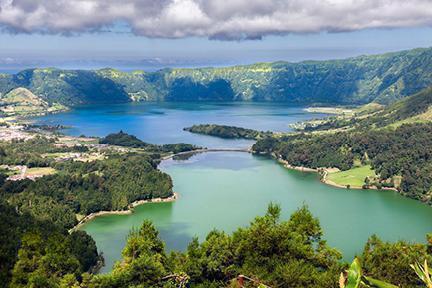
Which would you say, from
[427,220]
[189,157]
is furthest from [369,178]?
[189,157]

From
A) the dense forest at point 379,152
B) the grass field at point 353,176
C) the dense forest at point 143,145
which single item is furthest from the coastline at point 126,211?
the dense forest at point 143,145

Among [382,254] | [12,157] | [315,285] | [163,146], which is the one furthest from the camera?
[163,146]

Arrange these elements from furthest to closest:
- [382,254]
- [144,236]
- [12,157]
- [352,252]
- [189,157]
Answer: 1. [189,157]
2. [12,157]
3. [352,252]
4. [144,236]
5. [382,254]

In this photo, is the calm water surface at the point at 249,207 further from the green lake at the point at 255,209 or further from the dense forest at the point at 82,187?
the dense forest at the point at 82,187

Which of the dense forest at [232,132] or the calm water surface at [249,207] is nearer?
the calm water surface at [249,207]

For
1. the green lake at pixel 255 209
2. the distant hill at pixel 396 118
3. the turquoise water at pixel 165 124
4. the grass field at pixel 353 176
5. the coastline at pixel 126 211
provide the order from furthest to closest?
the turquoise water at pixel 165 124 < the distant hill at pixel 396 118 < the grass field at pixel 353 176 < the coastline at pixel 126 211 < the green lake at pixel 255 209

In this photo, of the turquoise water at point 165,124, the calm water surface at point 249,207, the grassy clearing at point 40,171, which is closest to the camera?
the calm water surface at point 249,207

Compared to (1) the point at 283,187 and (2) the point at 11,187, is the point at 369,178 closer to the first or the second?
(1) the point at 283,187

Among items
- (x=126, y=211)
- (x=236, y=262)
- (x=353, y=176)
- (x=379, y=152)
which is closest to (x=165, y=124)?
(x=379, y=152)
